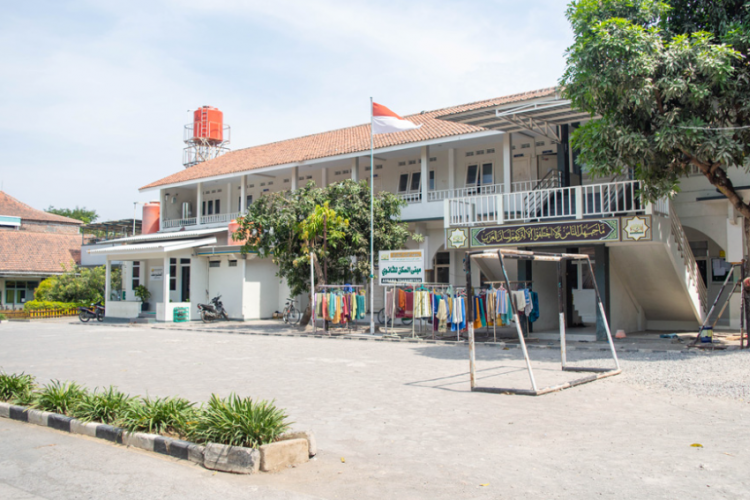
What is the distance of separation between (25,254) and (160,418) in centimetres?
3746

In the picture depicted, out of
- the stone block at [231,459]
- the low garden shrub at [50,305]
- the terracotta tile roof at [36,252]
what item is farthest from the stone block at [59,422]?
the terracotta tile roof at [36,252]

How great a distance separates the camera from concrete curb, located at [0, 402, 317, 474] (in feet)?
16.5

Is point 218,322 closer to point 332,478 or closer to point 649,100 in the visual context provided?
point 649,100

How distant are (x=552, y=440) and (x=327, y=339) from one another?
1147 centimetres

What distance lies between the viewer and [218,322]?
2345 centimetres

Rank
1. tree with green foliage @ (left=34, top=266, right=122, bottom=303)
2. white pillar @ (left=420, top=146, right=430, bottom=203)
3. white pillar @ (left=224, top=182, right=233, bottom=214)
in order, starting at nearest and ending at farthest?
white pillar @ (left=420, top=146, right=430, bottom=203) < white pillar @ (left=224, top=182, right=233, bottom=214) < tree with green foliage @ (left=34, top=266, right=122, bottom=303)

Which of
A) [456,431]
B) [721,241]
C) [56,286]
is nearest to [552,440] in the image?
[456,431]

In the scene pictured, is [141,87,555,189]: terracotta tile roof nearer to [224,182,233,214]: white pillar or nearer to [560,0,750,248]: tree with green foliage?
[224,182,233,214]: white pillar

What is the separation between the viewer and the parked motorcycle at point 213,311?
23312 millimetres

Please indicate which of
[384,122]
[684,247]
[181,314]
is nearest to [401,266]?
[384,122]

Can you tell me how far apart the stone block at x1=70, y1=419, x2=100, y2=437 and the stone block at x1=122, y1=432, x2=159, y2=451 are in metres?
0.59

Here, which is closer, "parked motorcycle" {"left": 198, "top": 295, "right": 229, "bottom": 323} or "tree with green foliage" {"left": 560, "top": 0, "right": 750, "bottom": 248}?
"tree with green foliage" {"left": 560, "top": 0, "right": 750, "bottom": 248}

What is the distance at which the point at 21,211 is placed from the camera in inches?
1740

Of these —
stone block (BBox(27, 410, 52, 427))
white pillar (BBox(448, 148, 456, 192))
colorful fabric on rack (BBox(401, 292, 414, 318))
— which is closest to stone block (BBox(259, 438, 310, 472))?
stone block (BBox(27, 410, 52, 427))
